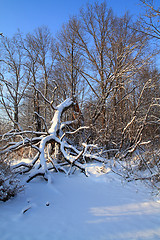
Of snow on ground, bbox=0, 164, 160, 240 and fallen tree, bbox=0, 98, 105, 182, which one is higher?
fallen tree, bbox=0, 98, 105, 182

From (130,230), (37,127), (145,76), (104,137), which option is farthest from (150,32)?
(37,127)

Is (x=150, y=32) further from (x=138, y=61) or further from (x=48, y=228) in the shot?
(x=48, y=228)

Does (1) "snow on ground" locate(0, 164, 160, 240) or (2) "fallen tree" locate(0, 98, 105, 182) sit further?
(2) "fallen tree" locate(0, 98, 105, 182)

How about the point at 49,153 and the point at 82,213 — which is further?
the point at 49,153

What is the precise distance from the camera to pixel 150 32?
285 inches

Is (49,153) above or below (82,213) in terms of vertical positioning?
above

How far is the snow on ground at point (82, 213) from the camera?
214cm

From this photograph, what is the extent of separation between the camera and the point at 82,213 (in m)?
2.73

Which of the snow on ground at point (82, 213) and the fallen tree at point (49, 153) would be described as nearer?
the snow on ground at point (82, 213)

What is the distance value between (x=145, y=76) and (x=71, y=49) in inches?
215

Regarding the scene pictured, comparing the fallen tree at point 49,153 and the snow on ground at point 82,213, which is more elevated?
the fallen tree at point 49,153

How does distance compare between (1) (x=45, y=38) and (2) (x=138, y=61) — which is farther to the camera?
(1) (x=45, y=38)

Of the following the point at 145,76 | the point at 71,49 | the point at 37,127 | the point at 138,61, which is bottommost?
the point at 37,127

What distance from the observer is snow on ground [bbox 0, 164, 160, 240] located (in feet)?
7.02
